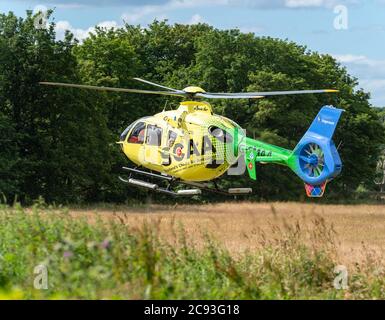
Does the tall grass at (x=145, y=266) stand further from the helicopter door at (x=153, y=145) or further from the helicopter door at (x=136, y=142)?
the helicopter door at (x=136, y=142)

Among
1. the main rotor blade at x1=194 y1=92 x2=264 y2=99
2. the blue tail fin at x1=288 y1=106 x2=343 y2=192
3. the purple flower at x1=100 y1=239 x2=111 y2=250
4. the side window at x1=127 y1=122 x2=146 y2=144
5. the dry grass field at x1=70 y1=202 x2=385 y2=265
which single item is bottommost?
the dry grass field at x1=70 y1=202 x2=385 y2=265

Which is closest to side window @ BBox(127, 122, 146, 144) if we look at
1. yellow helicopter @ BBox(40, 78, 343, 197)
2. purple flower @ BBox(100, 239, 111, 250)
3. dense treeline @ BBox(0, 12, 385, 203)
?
yellow helicopter @ BBox(40, 78, 343, 197)

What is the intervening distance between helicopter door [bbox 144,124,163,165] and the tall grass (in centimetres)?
1646

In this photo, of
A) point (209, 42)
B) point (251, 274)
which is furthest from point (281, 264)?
point (209, 42)

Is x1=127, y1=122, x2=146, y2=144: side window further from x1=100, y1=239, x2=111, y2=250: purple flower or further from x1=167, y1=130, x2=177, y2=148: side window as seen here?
x1=100, y1=239, x2=111, y2=250: purple flower

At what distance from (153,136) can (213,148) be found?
239 cm

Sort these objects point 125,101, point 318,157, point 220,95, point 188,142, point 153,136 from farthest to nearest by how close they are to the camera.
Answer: point 125,101
point 153,136
point 188,142
point 318,157
point 220,95

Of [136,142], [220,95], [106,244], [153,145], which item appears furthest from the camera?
[136,142]

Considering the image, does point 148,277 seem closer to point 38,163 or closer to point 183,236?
point 183,236

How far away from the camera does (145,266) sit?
34.4 feet

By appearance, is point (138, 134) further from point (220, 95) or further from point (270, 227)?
point (270, 227)

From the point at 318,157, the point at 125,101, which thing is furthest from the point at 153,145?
the point at 125,101

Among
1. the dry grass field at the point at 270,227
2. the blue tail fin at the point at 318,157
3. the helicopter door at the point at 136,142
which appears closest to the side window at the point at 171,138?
the helicopter door at the point at 136,142

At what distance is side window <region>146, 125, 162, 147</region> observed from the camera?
30344 millimetres
